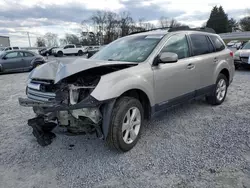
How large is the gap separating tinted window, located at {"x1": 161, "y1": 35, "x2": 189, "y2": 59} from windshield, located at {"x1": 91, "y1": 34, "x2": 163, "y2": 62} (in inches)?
7.6

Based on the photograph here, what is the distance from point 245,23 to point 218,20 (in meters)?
8.11

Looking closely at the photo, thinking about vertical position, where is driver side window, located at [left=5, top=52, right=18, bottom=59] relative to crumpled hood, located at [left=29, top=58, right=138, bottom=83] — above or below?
below

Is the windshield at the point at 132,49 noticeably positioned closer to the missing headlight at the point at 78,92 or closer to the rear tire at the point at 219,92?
the missing headlight at the point at 78,92

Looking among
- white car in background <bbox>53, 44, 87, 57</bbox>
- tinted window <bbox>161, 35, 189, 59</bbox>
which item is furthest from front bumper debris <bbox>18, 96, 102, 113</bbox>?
white car in background <bbox>53, 44, 87, 57</bbox>

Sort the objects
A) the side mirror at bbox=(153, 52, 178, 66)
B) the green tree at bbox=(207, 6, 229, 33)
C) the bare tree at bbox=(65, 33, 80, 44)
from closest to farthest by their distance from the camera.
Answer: the side mirror at bbox=(153, 52, 178, 66) → the bare tree at bbox=(65, 33, 80, 44) → the green tree at bbox=(207, 6, 229, 33)

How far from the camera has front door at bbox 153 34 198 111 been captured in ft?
11.6

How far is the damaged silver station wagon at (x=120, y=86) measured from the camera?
9.20 ft

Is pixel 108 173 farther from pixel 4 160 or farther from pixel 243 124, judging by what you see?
pixel 243 124

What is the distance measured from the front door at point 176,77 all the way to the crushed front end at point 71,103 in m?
1.12

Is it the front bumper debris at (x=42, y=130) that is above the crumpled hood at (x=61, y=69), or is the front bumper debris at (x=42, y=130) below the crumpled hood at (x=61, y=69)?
below

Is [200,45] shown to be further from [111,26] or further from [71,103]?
[111,26]

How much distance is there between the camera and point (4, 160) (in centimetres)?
308

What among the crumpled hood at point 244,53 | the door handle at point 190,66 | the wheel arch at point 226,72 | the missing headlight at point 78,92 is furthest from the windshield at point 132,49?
the crumpled hood at point 244,53

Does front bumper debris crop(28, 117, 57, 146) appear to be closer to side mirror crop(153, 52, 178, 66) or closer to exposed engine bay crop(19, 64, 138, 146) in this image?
exposed engine bay crop(19, 64, 138, 146)
